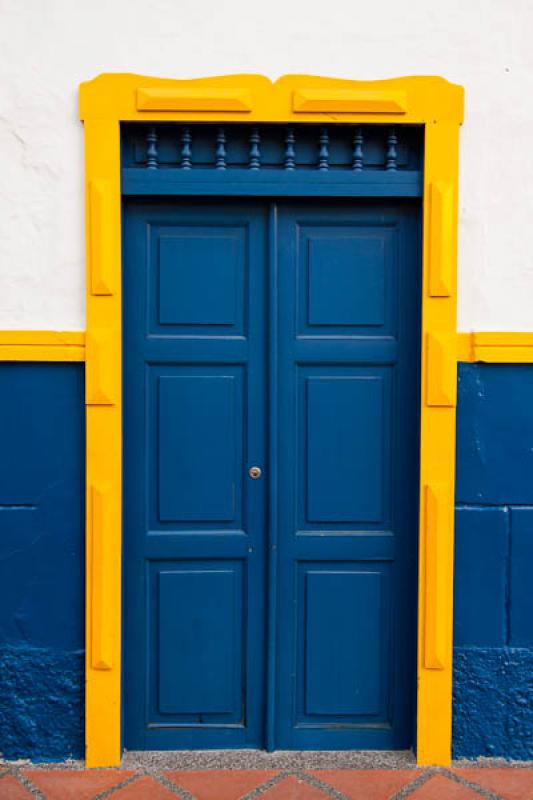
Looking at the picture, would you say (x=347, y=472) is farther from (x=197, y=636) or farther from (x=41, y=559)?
(x=41, y=559)

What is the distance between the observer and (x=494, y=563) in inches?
127

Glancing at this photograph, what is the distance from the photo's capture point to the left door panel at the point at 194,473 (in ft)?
10.7

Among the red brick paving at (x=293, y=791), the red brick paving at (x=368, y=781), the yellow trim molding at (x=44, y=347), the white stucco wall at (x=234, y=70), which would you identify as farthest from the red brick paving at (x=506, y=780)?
the yellow trim molding at (x=44, y=347)

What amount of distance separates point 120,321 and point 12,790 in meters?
1.96

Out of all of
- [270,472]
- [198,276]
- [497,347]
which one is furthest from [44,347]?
[497,347]

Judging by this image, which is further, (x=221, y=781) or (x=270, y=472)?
(x=270, y=472)

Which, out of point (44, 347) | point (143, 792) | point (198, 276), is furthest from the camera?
point (198, 276)

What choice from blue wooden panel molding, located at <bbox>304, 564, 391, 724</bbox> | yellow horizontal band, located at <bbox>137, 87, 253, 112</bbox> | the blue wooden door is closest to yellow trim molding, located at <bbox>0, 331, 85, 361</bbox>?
the blue wooden door

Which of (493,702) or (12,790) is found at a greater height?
(493,702)

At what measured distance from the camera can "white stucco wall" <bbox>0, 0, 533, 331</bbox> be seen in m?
3.10

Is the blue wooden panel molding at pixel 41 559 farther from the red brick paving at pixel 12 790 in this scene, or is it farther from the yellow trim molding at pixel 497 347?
the yellow trim molding at pixel 497 347

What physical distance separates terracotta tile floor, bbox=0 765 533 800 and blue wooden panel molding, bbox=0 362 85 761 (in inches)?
9.3

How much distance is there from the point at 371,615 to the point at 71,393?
5.34 feet

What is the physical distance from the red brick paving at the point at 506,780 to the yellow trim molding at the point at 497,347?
1.73 metres
